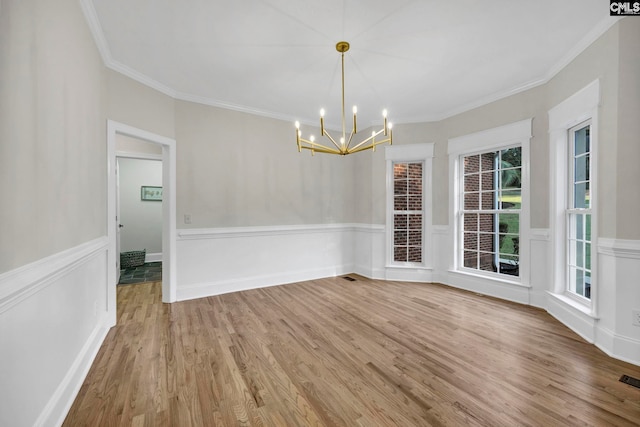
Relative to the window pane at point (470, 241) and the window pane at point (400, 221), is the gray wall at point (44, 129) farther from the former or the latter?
the window pane at point (470, 241)

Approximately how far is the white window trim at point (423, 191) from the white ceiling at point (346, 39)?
951 millimetres

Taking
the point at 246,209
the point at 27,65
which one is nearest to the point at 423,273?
the point at 246,209

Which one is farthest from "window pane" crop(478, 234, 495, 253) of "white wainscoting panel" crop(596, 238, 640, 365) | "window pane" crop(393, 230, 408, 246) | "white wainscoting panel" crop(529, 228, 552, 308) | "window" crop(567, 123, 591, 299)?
"white wainscoting panel" crop(596, 238, 640, 365)

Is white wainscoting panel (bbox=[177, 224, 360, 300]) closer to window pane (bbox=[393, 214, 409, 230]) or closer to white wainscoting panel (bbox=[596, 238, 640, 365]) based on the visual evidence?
window pane (bbox=[393, 214, 409, 230])

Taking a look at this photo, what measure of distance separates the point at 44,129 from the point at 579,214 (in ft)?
15.2

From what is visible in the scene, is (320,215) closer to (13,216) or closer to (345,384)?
(345,384)

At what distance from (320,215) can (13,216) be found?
4.02 meters

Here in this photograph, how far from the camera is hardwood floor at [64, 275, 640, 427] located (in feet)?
5.46

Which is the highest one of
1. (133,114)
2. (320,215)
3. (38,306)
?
(133,114)

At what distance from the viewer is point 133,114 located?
10.4 ft

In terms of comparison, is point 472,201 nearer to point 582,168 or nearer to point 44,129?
point 582,168

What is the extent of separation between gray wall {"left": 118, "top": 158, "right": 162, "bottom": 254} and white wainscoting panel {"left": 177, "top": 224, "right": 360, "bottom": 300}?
348cm

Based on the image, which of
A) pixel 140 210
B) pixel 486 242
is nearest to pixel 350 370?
pixel 486 242

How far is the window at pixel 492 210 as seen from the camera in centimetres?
382
